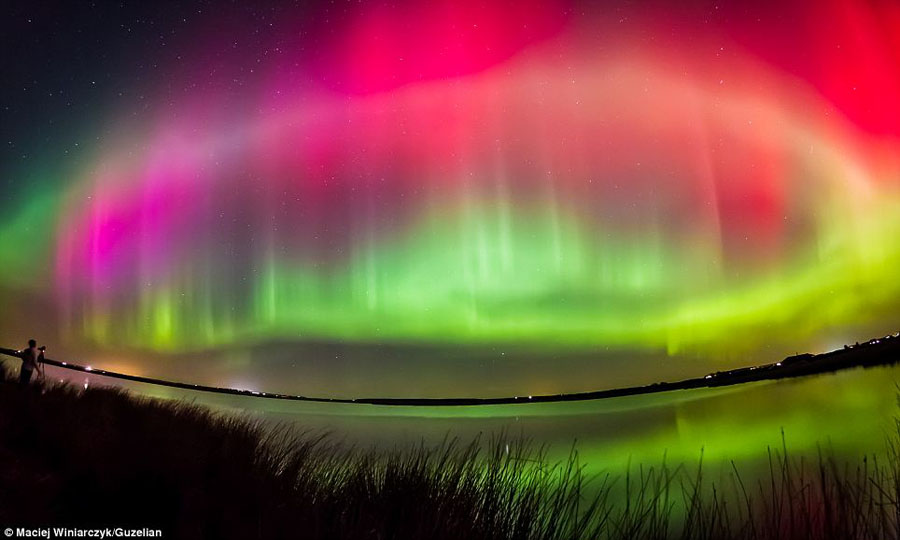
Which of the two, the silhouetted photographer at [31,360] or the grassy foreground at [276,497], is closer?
the grassy foreground at [276,497]

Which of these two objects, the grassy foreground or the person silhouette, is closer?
the grassy foreground

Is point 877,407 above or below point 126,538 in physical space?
below

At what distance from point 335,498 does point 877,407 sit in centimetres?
3725

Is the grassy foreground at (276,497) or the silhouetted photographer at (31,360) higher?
the silhouetted photographer at (31,360)

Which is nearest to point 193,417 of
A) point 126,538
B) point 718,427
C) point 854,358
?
point 126,538

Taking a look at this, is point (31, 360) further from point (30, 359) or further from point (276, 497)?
point (276, 497)

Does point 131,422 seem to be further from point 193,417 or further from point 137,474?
point 137,474

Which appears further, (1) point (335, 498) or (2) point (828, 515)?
(1) point (335, 498)

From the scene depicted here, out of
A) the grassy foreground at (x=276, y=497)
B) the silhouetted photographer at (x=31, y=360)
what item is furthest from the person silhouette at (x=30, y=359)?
the grassy foreground at (x=276, y=497)

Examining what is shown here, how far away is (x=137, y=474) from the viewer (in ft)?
17.8

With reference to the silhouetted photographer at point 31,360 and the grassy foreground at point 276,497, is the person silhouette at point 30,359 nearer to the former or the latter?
the silhouetted photographer at point 31,360

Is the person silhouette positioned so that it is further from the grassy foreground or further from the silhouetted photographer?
the grassy foreground

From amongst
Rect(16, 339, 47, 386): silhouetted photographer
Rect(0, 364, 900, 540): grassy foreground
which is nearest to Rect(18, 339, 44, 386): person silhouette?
Rect(16, 339, 47, 386): silhouetted photographer

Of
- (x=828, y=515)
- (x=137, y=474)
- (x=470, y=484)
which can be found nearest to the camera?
(x=828, y=515)
